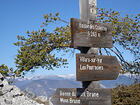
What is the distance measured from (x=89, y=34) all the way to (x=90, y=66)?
2.28ft

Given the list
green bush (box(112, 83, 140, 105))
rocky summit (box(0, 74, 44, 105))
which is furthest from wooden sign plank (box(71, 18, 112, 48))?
rocky summit (box(0, 74, 44, 105))

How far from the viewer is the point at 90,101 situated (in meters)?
4.34

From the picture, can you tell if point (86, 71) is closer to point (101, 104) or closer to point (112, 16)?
point (101, 104)

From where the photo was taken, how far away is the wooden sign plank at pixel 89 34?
423cm

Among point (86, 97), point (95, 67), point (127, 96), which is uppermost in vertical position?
point (95, 67)

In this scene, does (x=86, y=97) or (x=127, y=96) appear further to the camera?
(x=127, y=96)

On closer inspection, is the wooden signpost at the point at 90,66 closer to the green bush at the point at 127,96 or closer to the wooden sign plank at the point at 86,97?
the wooden sign plank at the point at 86,97

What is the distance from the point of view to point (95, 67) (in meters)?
4.26

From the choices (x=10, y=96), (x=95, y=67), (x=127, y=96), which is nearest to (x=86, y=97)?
(x=95, y=67)

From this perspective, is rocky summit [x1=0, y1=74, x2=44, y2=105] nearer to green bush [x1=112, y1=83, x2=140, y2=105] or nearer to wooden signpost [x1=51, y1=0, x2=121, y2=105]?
green bush [x1=112, y1=83, x2=140, y2=105]

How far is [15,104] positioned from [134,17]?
1094cm

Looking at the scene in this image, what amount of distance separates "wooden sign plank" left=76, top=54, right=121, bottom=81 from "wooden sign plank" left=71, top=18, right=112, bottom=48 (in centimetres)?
28

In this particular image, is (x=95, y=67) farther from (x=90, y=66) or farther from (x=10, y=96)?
(x=10, y=96)

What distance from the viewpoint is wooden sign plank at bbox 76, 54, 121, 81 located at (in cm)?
408
